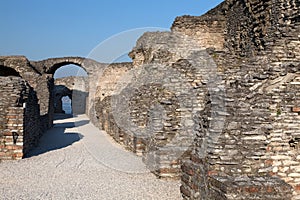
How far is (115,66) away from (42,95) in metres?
6.60

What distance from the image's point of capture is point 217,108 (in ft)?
15.9

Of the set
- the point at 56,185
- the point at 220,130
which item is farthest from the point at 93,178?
the point at 220,130

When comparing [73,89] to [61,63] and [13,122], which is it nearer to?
[61,63]

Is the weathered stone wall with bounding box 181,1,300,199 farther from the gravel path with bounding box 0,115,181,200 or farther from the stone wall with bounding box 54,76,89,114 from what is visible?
the stone wall with bounding box 54,76,89,114

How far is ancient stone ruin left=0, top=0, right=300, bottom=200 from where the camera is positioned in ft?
15.1

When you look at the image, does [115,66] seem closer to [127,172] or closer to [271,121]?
[127,172]

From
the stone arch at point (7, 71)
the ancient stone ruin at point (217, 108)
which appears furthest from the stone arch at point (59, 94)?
the ancient stone ruin at point (217, 108)

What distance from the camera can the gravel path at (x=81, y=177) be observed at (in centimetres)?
628

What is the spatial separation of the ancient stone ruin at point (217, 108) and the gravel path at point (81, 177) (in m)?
0.47

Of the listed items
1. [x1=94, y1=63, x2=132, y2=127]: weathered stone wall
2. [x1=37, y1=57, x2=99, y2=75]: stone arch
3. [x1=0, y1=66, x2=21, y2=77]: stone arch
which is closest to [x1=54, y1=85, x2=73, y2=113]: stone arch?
[x1=37, y1=57, x2=99, y2=75]: stone arch

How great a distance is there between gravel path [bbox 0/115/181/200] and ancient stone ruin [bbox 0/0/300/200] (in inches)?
18.7

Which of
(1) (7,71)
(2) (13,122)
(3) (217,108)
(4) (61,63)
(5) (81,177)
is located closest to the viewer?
(3) (217,108)

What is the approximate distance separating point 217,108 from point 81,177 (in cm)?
386

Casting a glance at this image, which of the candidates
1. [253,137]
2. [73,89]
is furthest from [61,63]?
[253,137]
